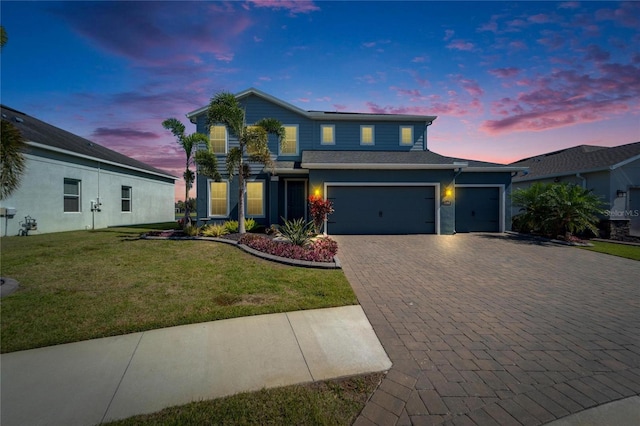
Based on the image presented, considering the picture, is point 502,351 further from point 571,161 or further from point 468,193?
point 571,161

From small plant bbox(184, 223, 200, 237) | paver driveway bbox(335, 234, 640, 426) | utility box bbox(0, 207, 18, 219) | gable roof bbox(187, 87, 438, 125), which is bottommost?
paver driveway bbox(335, 234, 640, 426)

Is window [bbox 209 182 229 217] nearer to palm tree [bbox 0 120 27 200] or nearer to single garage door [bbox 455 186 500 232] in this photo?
palm tree [bbox 0 120 27 200]

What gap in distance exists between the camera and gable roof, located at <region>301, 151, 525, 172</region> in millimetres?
12992

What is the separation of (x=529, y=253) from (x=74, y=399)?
486 inches

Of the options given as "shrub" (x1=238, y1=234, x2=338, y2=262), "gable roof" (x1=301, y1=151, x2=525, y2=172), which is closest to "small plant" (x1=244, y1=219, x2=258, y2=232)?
"shrub" (x1=238, y1=234, x2=338, y2=262)

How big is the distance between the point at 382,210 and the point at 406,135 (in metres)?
5.65

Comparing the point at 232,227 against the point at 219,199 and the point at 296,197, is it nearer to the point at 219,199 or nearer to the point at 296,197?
the point at 219,199

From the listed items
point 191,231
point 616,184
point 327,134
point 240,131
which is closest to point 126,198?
point 191,231

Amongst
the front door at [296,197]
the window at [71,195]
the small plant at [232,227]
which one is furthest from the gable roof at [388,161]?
the window at [71,195]

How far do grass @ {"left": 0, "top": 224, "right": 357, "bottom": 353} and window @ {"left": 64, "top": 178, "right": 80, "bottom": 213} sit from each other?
698 cm

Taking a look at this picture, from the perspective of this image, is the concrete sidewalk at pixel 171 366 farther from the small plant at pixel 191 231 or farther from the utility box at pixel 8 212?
the utility box at pixel 8 212

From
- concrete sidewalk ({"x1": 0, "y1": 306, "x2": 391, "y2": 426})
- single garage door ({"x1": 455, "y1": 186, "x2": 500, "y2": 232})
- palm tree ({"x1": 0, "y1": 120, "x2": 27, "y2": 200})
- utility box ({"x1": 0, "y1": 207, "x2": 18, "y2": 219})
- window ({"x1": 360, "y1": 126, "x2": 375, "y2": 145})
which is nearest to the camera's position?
concrete sidewalk ({"x1": 0, "y1": 306, "x2": 391, "y2": 426})

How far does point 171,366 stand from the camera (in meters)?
2.98

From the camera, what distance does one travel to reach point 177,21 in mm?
8383
